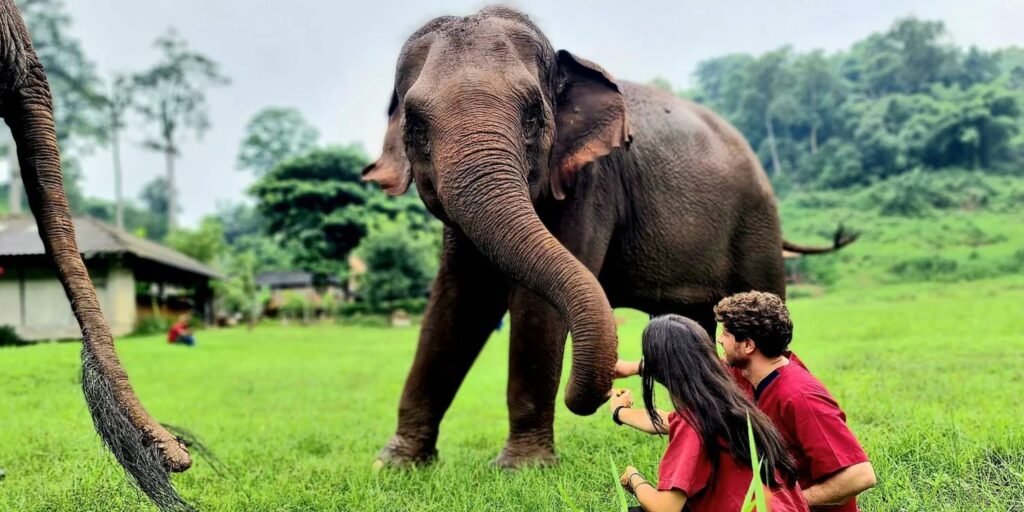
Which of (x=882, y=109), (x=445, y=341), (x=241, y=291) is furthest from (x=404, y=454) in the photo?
(x=882, y=109)

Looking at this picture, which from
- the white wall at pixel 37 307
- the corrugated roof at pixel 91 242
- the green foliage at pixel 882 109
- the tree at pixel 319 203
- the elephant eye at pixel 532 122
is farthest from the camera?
the green foliage at pixel 882 109

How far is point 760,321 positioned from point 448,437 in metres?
4.01

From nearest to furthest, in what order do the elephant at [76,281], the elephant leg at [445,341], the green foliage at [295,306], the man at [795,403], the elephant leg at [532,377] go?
the man at [795,403] → the elephant at [76,281] → the elephant leg at [532,377] → the elephant leg at [445,341] → the green foliage at [295,306]

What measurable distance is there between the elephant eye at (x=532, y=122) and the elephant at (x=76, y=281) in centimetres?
187

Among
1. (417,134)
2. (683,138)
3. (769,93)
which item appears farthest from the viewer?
(769,93)

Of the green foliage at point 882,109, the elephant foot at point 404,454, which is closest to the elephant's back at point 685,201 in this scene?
the elephant foot at point 404,454

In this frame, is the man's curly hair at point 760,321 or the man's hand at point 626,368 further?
the man's hand at point 626,368

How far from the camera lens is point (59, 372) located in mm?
4957

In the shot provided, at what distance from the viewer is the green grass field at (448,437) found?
11.4 feet

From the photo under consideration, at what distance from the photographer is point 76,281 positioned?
9.92 feet

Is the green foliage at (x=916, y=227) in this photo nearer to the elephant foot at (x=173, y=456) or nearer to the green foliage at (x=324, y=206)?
the green foliage at (x=324, y=206)

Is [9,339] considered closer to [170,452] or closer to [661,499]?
[170,452]

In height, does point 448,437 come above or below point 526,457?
below

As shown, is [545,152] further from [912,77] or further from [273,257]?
[912,77]
